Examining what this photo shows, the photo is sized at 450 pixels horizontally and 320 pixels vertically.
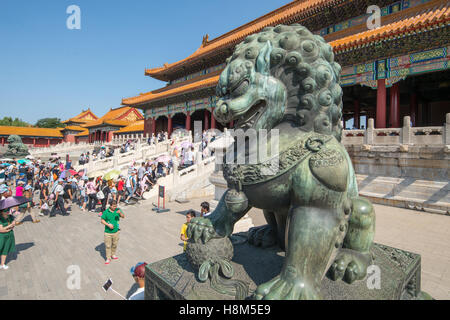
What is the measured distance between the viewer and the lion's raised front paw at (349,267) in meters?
1.56

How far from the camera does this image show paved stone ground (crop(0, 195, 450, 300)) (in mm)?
3811

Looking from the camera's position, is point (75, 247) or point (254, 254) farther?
point (75, 247)

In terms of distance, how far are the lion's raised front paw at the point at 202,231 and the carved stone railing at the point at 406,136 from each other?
25.4 ft

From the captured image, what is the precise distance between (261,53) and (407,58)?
10.3 meters

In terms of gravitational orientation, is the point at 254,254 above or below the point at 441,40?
below

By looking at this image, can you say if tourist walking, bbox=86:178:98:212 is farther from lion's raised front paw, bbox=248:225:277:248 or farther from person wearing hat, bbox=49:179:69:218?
lion's raised front paw, bbox=248:225:277:248

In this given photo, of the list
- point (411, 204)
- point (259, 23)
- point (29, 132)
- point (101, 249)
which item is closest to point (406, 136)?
point (411, 204)

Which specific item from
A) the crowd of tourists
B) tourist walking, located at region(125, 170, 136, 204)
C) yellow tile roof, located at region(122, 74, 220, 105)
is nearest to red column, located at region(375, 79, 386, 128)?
the crowd of tourists

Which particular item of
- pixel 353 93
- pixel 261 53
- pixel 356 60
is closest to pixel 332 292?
pixel 261 53

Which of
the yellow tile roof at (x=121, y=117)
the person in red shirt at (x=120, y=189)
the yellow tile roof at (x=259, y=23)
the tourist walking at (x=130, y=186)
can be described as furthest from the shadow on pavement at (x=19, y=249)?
the yellow tile roof at (x=121, y=117)

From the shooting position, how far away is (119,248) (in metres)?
5.36
